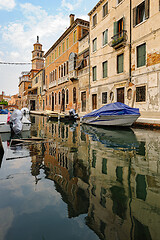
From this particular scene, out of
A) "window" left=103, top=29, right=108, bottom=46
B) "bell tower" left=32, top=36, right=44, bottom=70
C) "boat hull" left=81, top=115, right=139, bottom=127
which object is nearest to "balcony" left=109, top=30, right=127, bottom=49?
"window" left=103, top=29, right=108, bottom=46

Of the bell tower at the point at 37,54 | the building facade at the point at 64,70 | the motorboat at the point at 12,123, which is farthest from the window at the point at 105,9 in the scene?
the bell tower at the point at 37,54

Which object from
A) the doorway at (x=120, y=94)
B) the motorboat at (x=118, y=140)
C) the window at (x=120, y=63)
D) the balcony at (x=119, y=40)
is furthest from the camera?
the window at (x=120, y=63)

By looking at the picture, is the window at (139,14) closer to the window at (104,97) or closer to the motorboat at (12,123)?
the window at (104,97)

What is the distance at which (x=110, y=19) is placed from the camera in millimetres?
15812

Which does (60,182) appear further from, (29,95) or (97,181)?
(29,95)

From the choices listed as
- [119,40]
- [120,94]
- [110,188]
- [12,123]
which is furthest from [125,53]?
[110,188]

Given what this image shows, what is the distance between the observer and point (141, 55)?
41.5 ft

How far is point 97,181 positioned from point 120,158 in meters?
1.50

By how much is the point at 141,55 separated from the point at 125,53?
167 centimetres

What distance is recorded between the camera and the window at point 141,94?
12344 millimetres

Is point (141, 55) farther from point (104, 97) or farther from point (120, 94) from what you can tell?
point (104, 97)

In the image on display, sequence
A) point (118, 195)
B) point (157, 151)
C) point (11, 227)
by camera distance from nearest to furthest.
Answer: point (11, 227), point (118, 195), point (157, 151)

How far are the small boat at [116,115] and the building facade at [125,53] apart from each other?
6.81ft

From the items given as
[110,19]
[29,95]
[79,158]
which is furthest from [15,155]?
[29,95]
